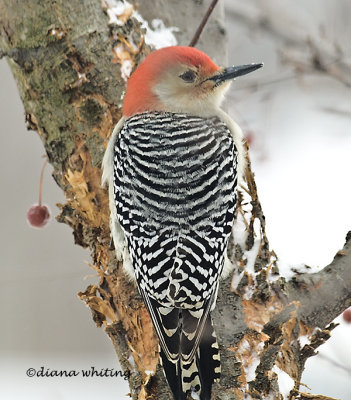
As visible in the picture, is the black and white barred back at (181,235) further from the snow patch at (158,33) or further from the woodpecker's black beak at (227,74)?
the snow patch at (158,33)

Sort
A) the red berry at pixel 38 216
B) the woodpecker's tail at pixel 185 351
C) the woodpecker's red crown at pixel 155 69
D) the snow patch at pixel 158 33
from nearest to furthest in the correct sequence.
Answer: the woodpecker's tail at pixel 185 351 → the woodpecker's red crown at pixel 155 69 → the snow patch at pixel 158 33 → the red berry at pixel 38 216

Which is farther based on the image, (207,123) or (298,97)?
(298,97)

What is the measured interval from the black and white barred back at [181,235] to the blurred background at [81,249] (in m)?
1.54

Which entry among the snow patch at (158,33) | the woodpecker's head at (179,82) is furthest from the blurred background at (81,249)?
the woodpecker's head at (179,82)

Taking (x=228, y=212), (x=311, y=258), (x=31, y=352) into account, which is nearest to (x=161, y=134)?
(x=228, y=212)

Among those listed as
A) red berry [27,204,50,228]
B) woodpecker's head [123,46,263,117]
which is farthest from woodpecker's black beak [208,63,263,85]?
red berry [27,204,50,228]

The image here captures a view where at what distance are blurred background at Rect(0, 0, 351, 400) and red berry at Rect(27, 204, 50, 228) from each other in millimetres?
1200

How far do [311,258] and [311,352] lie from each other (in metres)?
2.17

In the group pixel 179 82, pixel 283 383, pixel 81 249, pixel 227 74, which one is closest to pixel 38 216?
pixel 179 82

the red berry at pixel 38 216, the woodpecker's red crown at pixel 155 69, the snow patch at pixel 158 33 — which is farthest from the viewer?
the red berry at pixel 38 216

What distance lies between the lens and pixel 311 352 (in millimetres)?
2518

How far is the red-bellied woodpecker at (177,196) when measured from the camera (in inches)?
91.7

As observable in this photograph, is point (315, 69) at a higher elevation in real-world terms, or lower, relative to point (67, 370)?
higher

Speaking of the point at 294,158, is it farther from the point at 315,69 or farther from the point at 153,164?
the point at 153,164
